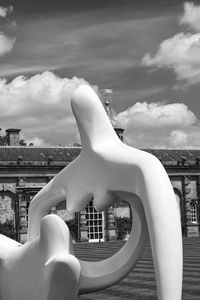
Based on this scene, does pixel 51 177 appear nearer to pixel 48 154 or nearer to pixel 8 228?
pixel 48 154

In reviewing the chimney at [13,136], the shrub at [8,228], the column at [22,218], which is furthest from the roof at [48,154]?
the shrub at [8,228]

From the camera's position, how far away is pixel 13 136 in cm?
4297

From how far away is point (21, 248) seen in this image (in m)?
8.48

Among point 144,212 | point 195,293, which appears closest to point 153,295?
point 195,293

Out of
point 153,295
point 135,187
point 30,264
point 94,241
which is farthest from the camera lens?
point 94,241

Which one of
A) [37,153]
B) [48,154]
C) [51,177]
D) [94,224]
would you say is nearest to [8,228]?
[51,177]

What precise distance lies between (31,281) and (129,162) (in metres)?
2.33

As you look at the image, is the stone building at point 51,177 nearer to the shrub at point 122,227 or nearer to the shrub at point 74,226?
the shrub at point 74,226

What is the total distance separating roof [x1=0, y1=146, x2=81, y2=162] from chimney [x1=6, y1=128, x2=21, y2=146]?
2183 mm

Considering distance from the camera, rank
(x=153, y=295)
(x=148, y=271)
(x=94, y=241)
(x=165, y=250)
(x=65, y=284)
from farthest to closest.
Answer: (x=94, y=241) < (x=148, y=271) < (x=153, y=295) < (x=65, y=284) < (x=165, y=250)

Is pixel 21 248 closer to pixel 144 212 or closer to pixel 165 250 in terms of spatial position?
pixel 144 212

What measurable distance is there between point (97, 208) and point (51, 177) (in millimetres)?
31253

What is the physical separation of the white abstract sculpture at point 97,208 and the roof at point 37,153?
29.9 metres

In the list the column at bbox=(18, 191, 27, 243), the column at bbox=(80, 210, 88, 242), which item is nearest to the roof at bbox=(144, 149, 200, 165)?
the column at bbox=(80, 210, 88, 242)
